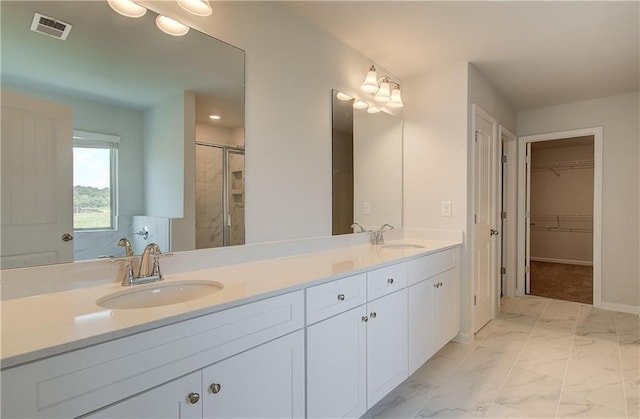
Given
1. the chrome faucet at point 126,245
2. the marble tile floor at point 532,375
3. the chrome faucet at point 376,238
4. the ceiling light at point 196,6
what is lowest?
the marble tile floor at point 532,375

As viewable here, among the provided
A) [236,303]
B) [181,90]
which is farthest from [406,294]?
[181,90]

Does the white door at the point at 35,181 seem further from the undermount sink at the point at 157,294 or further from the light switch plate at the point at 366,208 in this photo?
the light switch plate at the point at 366,208

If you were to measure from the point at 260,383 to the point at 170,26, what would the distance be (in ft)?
4.94

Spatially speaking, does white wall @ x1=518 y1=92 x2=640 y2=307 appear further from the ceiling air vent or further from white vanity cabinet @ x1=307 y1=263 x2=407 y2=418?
the ceiling air vent

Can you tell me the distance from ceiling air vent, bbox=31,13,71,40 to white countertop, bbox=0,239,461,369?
2.97ft

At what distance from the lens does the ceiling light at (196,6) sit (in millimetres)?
1390

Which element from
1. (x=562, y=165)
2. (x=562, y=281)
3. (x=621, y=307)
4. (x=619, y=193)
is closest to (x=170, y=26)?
(x=619, y=193)

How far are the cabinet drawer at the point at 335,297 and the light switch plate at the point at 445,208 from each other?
57.0 inches

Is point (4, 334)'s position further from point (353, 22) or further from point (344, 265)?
point (353, 22)

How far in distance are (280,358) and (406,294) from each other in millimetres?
980

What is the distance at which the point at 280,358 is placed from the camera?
1.20 metres

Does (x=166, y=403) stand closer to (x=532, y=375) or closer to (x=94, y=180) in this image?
(x=94, y=180)

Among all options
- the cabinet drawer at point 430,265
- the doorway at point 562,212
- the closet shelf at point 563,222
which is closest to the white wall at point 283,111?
the cabinet drawer at point 430,265

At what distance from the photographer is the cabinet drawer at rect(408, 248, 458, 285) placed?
6.55ft
